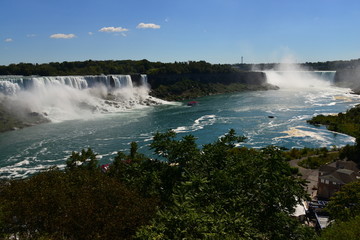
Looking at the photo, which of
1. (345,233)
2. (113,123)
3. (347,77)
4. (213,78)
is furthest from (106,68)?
(345,233)

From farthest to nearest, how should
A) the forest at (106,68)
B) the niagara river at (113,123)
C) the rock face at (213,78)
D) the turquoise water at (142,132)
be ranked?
the rock face at (213,78)
the forest at (106,68)
the niagara river at (113,123)
the turquoise water at (142,132)

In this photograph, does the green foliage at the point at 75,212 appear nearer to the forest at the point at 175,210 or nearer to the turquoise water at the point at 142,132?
the forest at the point at 175,210

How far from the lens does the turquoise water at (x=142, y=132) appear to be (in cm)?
3616

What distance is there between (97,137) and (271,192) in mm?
36883

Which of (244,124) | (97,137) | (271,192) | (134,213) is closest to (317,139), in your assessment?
(244,124)

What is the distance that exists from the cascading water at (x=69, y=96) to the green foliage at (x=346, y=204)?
5484 cm

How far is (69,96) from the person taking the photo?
7025 cm

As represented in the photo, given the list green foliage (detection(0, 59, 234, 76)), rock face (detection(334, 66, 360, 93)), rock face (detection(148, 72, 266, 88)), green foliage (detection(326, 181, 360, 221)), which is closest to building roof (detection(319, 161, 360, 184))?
green foliage (detection(326, 181, 360, 221))

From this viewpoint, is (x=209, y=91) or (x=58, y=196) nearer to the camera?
(x=58, y=196)

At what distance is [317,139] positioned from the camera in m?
41.6

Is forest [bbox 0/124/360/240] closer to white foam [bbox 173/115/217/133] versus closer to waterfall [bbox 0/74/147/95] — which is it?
white foam [bbox 173/115/217/133]

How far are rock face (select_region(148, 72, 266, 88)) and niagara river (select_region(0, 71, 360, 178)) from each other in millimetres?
12319

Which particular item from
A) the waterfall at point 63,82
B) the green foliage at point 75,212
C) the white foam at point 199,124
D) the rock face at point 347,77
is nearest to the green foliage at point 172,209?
the green foliage at point 75,212

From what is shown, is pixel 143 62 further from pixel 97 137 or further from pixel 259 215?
pixel 259 215
